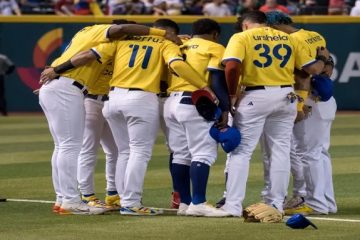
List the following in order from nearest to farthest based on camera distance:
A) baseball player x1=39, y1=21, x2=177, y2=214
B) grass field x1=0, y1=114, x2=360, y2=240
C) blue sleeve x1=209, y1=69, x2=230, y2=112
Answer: grass field x1=0, y1=114, x2=360, y2=240, blue sleeve x1=209, y1=69, x2=230, y2=112, baseball player x1=39, y1=21, x2=177, y2=214

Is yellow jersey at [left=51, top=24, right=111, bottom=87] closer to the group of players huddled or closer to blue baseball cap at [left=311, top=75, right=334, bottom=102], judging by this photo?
the group of players huddled

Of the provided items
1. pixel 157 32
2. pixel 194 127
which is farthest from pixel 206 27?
pixel 194 127

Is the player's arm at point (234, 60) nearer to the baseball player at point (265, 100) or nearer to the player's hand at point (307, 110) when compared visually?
the baseball player at point (265, 100)

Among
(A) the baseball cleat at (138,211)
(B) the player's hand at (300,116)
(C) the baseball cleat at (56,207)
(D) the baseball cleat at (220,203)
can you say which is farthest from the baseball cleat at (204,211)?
(C) the baseball cleat at (56,207)

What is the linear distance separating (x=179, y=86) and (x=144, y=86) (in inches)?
13.8

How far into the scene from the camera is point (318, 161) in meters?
11.2

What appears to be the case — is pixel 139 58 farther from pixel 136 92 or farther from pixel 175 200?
pixel 175 200

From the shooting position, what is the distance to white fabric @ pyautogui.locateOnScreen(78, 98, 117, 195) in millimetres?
11578

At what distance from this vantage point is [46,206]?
11.7m

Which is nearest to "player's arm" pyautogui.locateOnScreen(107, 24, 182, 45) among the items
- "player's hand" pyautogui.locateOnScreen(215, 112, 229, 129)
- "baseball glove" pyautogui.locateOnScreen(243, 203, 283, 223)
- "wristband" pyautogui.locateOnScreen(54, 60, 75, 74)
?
"wristband" pyautogui.locateOnScreen(54, 60, 75, 74)

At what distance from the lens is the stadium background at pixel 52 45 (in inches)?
968

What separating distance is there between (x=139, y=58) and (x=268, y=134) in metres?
1.43

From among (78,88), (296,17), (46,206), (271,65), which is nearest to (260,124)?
(271,65)

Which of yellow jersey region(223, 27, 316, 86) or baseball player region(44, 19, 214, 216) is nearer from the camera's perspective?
yellow jersey region(223, 27, 316, 86)
